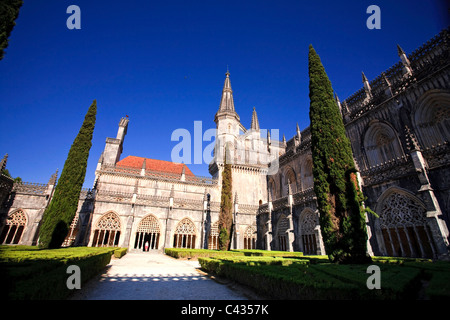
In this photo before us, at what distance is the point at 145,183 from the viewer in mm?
27688

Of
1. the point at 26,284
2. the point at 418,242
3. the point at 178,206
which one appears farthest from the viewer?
the point at 178,206

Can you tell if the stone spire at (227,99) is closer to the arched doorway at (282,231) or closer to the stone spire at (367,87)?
the stone spire at (367,87)

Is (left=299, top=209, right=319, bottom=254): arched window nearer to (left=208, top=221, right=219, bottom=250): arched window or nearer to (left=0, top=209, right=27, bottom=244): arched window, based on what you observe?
(left=208, top=221, right=219, bottom=250): arched window

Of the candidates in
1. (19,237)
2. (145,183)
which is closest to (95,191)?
(145,183)

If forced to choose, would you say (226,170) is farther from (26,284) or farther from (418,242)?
(26,284)

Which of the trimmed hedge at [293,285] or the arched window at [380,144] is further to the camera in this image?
the arched window at [380,144]

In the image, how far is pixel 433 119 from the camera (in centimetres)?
1388

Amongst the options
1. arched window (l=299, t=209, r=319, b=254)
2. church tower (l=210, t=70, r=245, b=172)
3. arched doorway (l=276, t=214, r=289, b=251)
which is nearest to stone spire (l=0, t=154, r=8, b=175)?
church tower (l=210, t=70, r=245, b=172)

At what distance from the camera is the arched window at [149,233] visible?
2322 centimetres

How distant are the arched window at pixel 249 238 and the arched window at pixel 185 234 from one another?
6.59 metres

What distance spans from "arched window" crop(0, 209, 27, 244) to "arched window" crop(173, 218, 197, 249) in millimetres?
15302

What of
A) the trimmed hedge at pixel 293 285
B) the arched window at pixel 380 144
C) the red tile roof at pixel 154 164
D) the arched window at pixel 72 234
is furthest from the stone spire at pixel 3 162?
the arched window at pixel 380 144

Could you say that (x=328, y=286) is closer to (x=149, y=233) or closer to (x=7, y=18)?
(x=7, y=18)
